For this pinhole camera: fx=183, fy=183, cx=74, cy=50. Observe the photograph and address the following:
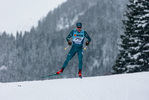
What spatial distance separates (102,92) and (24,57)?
9157cm

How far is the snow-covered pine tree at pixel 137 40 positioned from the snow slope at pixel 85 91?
865 centimetres

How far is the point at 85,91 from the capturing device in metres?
5.60

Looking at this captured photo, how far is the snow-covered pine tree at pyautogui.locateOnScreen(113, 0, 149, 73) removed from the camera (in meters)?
14.8

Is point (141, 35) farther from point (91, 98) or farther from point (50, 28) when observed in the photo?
point (50, 28)

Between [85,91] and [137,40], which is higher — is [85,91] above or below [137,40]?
below

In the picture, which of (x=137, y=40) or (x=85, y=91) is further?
(x=137, y=40)

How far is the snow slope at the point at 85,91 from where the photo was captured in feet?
16.5

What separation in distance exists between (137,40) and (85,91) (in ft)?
35.6

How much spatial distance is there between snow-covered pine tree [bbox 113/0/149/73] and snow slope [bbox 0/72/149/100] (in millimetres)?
8653

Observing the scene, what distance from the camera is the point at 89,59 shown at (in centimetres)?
10044

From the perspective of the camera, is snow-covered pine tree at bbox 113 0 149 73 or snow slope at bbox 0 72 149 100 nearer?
snow slope at bbox 0 72 149 100

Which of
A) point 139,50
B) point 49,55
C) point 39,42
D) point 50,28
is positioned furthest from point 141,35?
point 50,28

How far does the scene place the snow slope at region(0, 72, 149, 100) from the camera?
5.03 m

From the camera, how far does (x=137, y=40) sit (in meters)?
15.1
